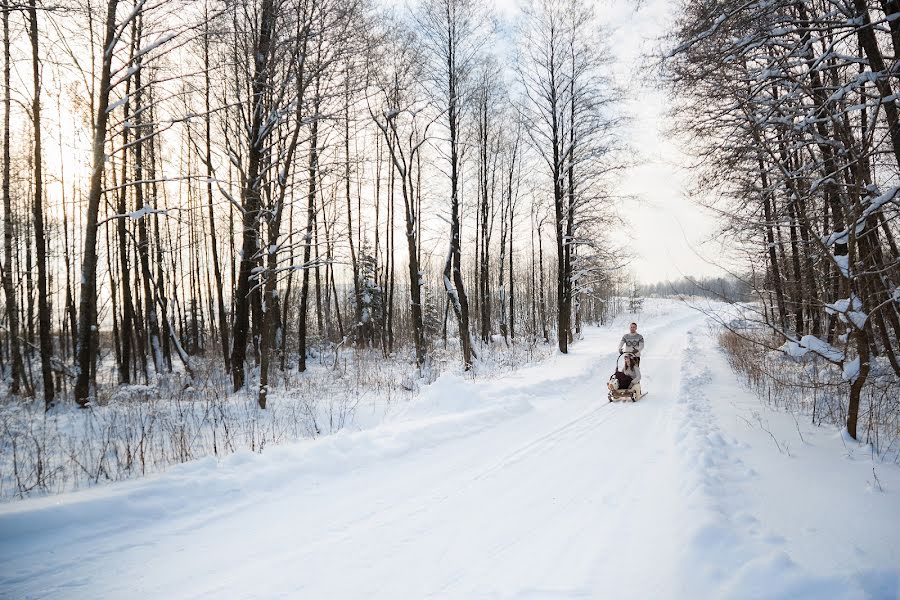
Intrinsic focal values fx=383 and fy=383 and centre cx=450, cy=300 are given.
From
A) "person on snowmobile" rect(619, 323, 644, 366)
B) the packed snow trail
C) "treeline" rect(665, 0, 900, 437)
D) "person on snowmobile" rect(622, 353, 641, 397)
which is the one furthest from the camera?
"person on snowmobile" rect(619, 323, 644, 366)

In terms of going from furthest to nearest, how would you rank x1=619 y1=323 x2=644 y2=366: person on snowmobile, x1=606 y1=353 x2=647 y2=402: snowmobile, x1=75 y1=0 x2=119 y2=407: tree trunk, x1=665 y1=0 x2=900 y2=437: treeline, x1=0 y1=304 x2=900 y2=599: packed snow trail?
x1=619 y1=323 x2=644 y2=366: person on snowmobile < x1=606 y1=353 x2=647 y2=402: snowmobile < x1=75 y1=0 x2=119 y2=407: tree trunk < x1=665 y1=0 x2=900 y2=437: treeline < x1=0 y1=304 x2=900 y2=599: packed snow trail

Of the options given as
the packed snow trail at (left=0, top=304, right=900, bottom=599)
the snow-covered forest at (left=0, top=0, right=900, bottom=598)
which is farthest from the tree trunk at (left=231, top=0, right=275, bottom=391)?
the packed snow trail at (left=0, top=304, right=900, bottom=599)

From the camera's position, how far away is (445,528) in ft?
11.3

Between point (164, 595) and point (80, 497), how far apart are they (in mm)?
1801

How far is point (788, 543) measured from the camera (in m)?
2.91

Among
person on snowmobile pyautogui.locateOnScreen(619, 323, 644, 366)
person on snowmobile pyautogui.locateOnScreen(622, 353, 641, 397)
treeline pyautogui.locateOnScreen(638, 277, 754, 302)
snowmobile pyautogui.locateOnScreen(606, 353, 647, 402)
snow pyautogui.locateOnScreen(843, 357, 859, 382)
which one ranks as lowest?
snowmobile pyautogui.locateOnScreen(606, 353, 647, 402)

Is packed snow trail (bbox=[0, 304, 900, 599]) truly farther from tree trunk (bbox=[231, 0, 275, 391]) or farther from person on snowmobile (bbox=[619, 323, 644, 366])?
tree trunk (bbox=[231, 0, 275, 391])

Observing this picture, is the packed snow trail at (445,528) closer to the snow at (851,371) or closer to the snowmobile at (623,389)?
the snow at (851,371)

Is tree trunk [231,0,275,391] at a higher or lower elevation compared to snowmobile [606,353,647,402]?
higher

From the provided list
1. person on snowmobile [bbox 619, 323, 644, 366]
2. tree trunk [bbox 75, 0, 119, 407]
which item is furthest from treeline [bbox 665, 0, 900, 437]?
tree trunk [bbox 75, 0, 119, 407]

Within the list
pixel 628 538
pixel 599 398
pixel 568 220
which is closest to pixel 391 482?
Result: pixel 628 538

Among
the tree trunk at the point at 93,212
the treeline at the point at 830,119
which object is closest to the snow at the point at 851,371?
the treeline at the point at 830,119

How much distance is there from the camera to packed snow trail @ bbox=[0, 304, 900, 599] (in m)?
2.68

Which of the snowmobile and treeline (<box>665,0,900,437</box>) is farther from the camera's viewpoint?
the snowmobile
